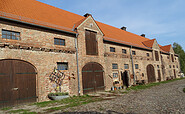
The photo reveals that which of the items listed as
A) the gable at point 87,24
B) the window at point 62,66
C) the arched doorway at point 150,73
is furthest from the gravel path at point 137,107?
the arched doorway at point 150,73

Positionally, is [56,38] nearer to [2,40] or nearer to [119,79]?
[2,40]

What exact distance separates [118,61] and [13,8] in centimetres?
1283

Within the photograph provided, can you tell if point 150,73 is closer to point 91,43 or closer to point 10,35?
point 91,43

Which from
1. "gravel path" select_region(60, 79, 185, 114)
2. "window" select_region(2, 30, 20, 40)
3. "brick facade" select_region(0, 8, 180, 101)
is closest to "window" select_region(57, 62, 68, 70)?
"brick facade" select_region(0, 8, 180, 101)

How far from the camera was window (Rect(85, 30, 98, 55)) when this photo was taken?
14.1 m

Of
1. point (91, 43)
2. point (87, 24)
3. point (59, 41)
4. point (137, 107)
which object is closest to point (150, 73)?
point (91, 43)

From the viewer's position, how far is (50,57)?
1109 centimetres

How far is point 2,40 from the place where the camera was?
8914mm

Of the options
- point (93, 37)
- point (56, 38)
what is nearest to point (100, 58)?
point (93, 37)

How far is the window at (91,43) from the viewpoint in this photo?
46.2 feet

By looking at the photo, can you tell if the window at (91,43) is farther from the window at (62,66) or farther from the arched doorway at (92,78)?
the window at (62,66)

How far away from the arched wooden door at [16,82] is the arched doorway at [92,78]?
4.91 m

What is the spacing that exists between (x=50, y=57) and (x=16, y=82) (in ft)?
10.4

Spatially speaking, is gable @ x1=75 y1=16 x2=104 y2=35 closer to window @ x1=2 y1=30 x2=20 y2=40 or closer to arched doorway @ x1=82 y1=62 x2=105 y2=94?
arched doorway @ x1=82 y1=62 x2=105 y2=94
